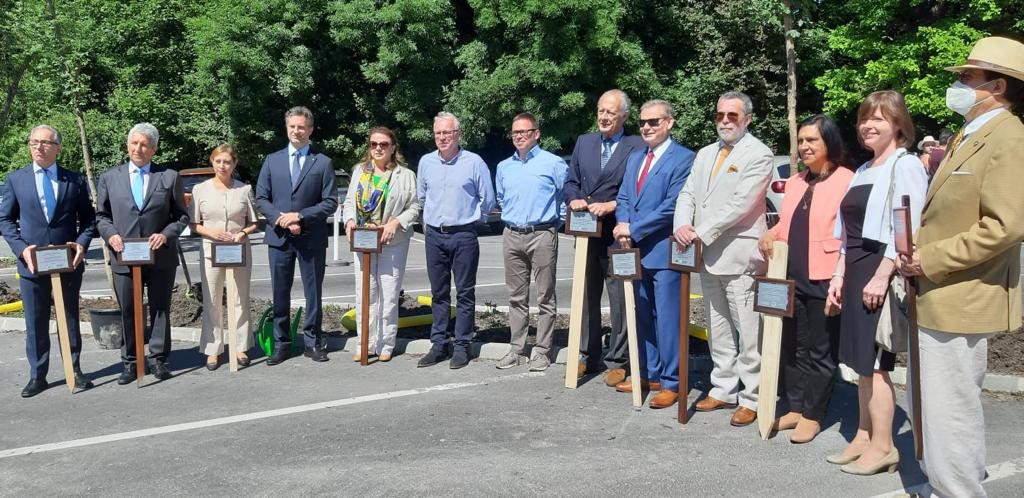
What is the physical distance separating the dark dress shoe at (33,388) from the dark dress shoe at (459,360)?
3.26m

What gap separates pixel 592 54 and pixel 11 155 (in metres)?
20.6

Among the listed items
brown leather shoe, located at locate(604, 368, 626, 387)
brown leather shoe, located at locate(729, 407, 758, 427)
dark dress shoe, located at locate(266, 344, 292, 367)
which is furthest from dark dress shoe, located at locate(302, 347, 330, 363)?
brown leather shoe, located at locate(729, 407, 758, 427)

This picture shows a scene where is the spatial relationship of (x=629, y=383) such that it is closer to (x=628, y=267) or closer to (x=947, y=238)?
(x=628, y=267)

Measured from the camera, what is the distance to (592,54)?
2233 cm

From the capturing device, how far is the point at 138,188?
23.5 feet

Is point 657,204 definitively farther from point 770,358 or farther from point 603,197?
point 770,358

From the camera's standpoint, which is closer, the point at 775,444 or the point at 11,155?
the point at 775,444

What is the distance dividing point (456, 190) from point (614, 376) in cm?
205

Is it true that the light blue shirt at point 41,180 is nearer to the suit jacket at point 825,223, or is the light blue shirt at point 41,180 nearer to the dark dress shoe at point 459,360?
the dark dress shoe at point 459,360

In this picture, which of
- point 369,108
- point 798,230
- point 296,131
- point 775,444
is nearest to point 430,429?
point 775,444

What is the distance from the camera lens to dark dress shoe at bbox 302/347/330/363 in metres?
7.77

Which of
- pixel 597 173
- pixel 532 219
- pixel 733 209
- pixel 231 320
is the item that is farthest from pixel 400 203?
pixel 733 209

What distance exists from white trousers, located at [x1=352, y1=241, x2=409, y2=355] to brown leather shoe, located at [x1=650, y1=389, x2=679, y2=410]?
2.58m

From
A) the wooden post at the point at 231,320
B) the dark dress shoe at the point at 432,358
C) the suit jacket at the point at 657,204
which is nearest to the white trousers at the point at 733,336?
the suit jacket at the point at 657,204
